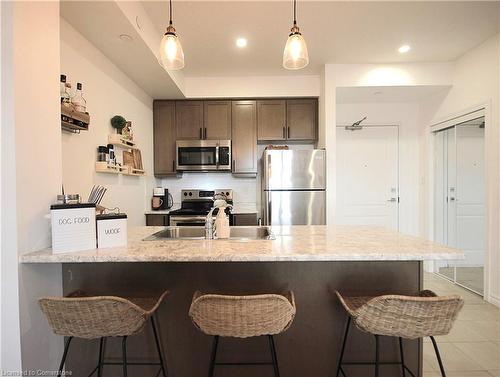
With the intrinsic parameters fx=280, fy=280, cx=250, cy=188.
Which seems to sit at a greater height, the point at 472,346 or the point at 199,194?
the point at 199,194

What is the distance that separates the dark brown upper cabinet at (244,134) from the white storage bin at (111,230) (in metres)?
2.40

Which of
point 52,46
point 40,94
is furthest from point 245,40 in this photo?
point 40,94

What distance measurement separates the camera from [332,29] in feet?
8.72

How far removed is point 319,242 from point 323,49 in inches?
94.5

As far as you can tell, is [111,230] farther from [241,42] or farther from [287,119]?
[287,119]

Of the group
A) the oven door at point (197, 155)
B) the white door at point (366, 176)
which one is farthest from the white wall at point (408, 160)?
the oven door at point (197, 155)

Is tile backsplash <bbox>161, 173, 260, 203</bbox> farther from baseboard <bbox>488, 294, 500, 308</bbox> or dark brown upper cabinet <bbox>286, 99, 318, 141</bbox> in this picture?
baseboard <bbox>488, 294, 500, 308</bbox>

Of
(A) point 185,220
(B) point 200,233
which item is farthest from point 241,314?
(A) point 185,220

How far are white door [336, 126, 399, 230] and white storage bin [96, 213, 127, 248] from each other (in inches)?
129

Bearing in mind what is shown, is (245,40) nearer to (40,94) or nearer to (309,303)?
(40,94)

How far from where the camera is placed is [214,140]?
12.5 feet

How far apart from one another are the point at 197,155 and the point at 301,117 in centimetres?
150

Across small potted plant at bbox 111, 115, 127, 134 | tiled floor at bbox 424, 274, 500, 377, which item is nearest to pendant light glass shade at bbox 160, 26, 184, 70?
small potted plant at bbox 111, 115, 127, 134

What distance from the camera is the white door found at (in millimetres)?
4117
